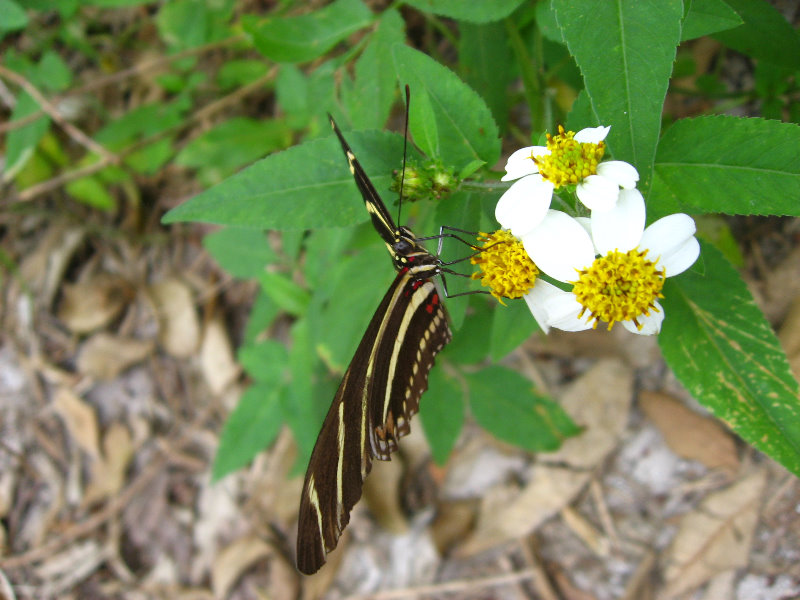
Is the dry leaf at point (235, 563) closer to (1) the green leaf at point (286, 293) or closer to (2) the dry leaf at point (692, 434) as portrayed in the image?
(1) the green leaf at point (286, 293)

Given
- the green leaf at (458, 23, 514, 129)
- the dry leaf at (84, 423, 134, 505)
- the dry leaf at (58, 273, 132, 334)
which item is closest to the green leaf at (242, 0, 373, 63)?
the green leaf at (458, 23, 514, 129)

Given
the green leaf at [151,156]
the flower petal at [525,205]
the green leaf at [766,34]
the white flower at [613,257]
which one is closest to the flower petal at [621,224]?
the white flower at [613,257]

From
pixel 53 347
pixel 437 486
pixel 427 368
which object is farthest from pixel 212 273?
pixel 427 368

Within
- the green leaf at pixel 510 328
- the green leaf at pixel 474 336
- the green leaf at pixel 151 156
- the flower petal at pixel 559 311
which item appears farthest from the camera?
the green leaf at pixel 151 156

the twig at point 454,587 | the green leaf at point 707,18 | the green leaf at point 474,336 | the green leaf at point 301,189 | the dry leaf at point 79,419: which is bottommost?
the twig at point 454,587

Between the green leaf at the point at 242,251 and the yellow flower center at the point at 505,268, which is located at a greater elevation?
the yellow flower center at the point at 505,268

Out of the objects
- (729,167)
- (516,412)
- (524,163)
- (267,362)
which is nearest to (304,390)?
(267,362)

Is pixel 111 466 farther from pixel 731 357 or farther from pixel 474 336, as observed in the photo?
pixel 731 357
